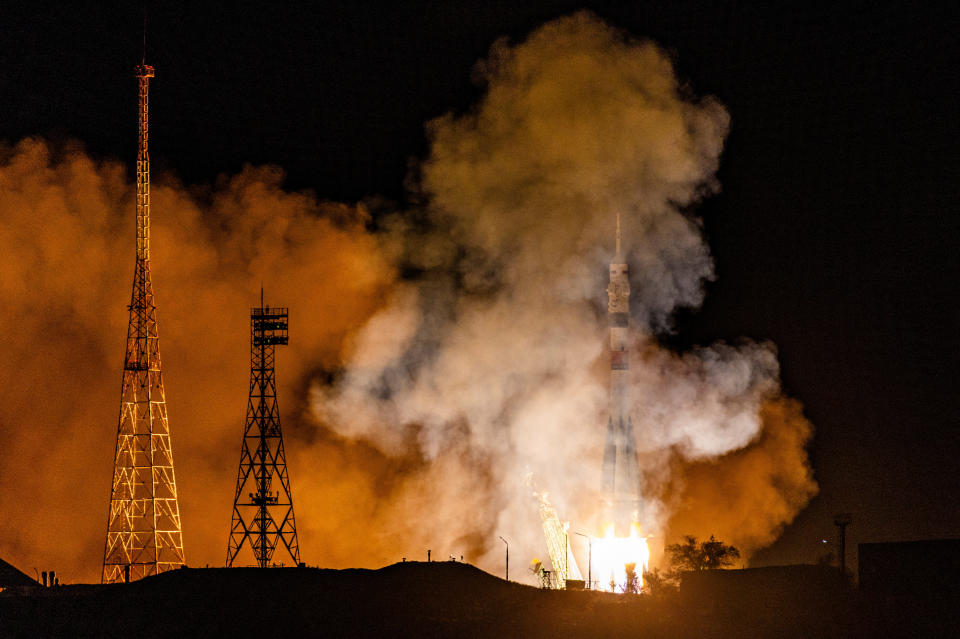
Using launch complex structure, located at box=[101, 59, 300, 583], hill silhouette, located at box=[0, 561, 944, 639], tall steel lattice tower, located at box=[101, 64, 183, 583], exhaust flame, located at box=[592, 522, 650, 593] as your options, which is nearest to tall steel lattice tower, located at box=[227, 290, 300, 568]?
launch complex structure, located at box=[101, 59, 300, 583]

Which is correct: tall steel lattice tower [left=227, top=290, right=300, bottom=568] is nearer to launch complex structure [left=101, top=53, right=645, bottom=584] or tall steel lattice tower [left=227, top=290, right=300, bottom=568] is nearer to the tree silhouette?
launch complex structure [left=101, top=53, right=645, bottom=584]

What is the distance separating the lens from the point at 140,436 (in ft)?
229

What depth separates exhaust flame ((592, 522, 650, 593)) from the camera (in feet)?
252

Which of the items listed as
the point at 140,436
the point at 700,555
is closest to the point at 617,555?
the point at 700,555

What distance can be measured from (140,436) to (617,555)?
2252 centimetres

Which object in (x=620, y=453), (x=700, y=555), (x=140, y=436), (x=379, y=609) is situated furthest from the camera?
(x=620, y=453)

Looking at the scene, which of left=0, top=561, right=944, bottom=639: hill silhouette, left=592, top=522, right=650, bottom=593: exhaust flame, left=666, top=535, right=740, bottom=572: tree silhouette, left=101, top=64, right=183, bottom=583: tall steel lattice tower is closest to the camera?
left=0, top=561, right=944, bottom=639: hill silhouette

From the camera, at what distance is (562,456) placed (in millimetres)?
78625

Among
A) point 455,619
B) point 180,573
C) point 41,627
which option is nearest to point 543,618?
point 455,619

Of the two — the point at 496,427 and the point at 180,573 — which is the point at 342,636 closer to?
the point at 180,573

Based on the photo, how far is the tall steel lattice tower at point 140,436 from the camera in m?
Answer: 66.8

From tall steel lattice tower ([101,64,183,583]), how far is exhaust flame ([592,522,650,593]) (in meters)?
19.6

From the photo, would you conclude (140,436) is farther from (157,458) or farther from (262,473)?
(262,473)

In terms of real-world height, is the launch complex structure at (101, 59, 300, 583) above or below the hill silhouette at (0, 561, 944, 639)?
above
